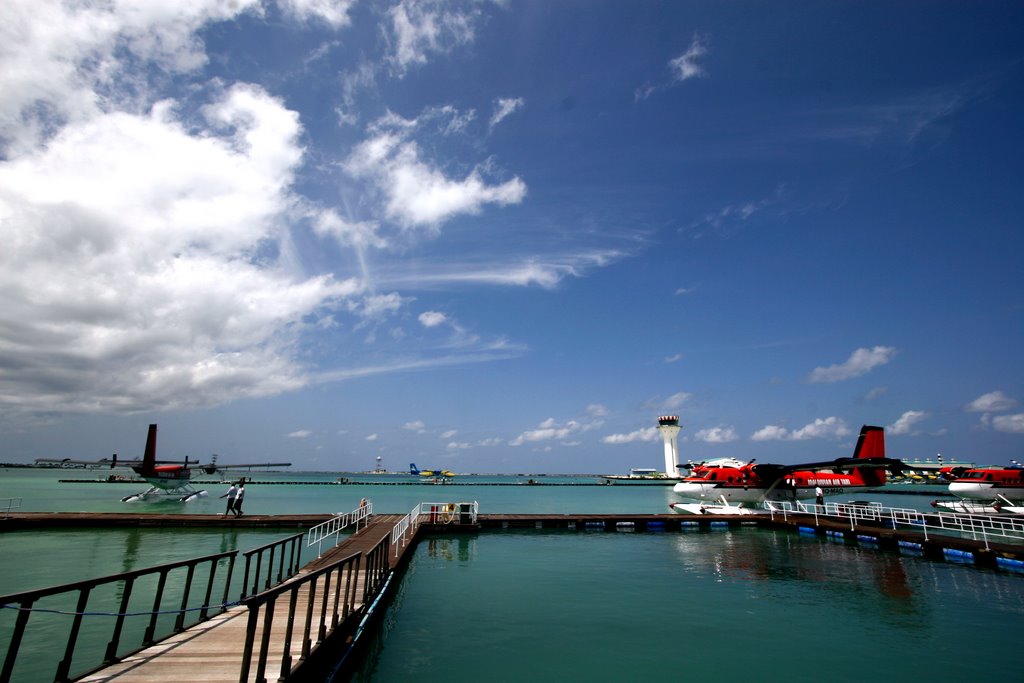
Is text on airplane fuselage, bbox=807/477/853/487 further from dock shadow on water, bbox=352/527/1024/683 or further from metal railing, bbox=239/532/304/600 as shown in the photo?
metal railing, bbox=239/532/304/600

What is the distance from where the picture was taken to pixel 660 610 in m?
14.7

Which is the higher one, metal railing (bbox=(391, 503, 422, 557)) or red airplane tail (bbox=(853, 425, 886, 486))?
red airplane tail (bbox=(853, 425, 886, 486))

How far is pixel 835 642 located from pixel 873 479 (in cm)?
4011

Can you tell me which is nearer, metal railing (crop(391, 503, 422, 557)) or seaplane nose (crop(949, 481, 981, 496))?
metal railing (crop(391, 503, 422, 557))

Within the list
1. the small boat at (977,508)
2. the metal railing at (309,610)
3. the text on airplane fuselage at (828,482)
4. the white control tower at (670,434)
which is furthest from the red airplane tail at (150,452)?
the white control tower at (670,434)

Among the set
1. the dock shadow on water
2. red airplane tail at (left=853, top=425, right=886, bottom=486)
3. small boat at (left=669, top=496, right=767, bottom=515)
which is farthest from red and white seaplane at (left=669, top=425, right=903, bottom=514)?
the dock shadow on water

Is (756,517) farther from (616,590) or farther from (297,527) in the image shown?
(297,527)

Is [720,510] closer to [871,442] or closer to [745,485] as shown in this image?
[745,485]

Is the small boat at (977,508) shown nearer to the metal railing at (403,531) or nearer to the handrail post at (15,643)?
the metal railing at (403,531)

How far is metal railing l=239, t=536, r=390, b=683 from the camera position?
633cm

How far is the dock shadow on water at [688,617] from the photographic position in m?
10.6

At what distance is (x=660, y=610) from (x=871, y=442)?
141 ft

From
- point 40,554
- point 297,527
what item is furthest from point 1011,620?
point 40,554

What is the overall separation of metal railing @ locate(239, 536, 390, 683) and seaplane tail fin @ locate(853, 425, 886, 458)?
47651mm
